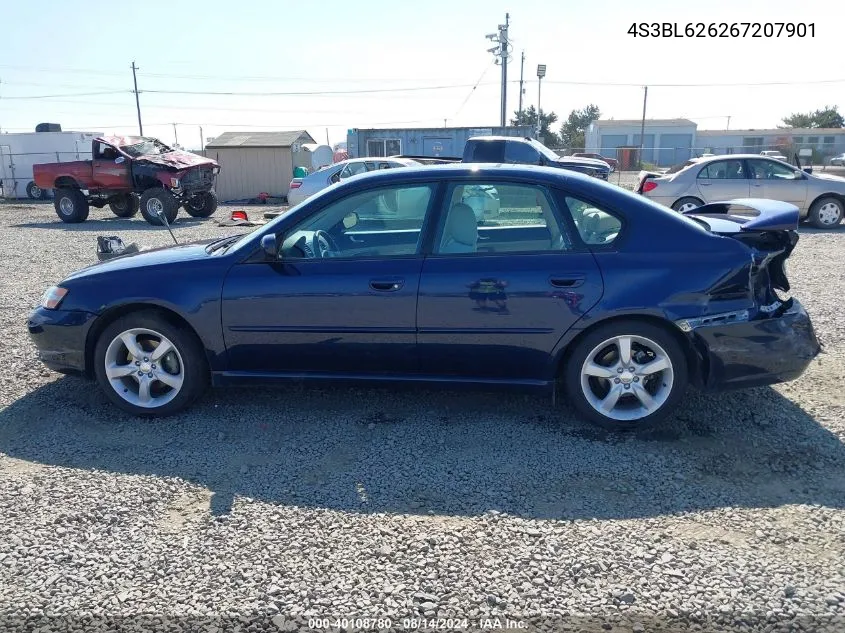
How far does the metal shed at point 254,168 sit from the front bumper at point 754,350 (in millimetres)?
23516

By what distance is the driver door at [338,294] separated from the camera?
4.00m

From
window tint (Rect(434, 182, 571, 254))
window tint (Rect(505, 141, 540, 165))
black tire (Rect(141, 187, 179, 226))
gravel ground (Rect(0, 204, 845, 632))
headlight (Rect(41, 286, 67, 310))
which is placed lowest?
gravel ground (Rect(0, 204, 845, 632))

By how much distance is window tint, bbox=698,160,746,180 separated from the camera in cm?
1334

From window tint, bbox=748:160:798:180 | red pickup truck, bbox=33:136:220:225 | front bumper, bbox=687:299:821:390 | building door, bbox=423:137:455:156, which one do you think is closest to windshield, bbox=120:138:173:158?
red pickup truck, bbox=33:136:220:225

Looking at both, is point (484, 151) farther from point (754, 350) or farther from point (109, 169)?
point (754, 350)

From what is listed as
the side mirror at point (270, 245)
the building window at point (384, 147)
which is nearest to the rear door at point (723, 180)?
the side mirror at point (270, 245)

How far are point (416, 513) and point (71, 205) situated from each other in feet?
58.5

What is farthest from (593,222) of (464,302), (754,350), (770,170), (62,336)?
(770,170)

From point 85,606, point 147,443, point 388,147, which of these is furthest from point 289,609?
point 388,147

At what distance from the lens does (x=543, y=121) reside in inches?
2643

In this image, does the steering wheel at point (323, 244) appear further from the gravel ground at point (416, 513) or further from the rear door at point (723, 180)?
the rear door at point (723, 180)

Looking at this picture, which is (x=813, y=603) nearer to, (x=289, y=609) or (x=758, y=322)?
(x=758, y=322)

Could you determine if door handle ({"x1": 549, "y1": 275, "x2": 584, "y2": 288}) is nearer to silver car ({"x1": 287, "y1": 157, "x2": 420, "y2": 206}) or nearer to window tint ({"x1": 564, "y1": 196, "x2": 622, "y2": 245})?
window tint ({"x1": 564, "y1": 196, "x2": 622, "y2": 245})

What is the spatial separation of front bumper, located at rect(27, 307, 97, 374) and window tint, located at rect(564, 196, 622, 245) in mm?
3035
